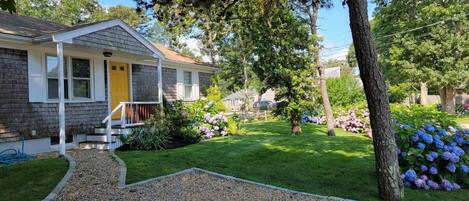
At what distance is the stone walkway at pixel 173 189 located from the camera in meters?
4.64

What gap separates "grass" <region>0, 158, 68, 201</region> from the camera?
4668 millimetres

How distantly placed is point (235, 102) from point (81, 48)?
98.3 ft

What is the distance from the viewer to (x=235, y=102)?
3925cm

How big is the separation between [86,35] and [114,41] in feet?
3.41

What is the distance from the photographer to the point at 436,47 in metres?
22.0

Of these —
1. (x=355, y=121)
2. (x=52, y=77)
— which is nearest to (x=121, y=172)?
(x=52, y=77)

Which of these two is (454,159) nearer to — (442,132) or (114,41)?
(442,132)

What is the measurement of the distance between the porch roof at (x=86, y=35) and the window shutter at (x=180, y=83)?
11.0ft

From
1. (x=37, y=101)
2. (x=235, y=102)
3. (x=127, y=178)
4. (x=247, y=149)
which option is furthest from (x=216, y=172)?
(x=235, y=102)

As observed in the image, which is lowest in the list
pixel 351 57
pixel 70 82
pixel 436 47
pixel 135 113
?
pixel 135 113

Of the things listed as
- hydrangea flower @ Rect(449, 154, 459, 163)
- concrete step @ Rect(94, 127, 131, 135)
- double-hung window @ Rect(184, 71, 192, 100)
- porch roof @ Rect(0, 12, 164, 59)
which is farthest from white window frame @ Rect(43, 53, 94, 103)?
hydrangea flower @ Rect(449, 154, 459, 163)

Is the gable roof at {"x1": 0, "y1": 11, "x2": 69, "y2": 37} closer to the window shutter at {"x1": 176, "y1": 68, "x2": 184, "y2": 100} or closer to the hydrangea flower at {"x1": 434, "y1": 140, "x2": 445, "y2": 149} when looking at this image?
the window shutter at {"x1": 176, "y1": 68, "x2": 184, "y2": 100}

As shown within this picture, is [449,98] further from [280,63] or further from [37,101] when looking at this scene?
[37,101]

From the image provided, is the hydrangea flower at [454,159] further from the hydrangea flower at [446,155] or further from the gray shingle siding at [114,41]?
the gray shingle siding at [114,41]
